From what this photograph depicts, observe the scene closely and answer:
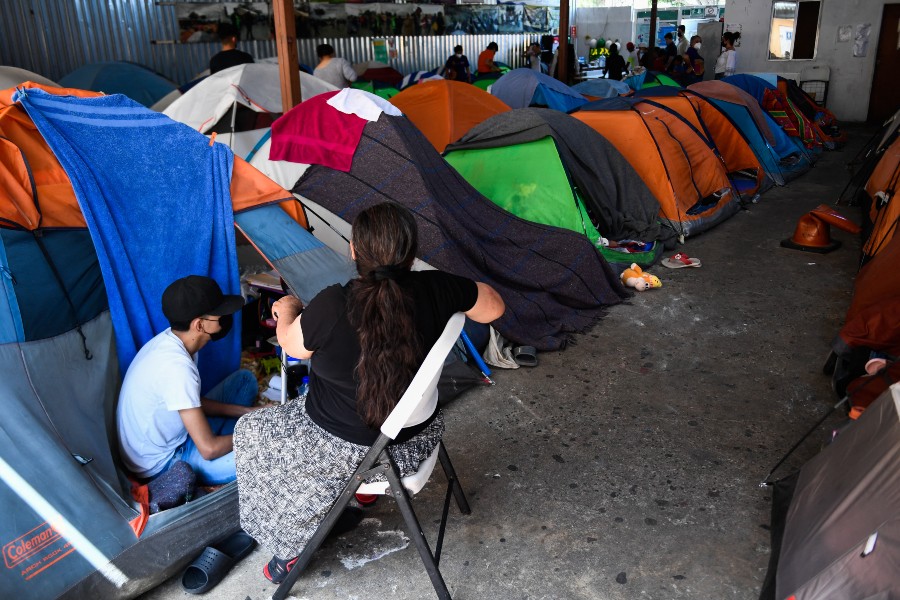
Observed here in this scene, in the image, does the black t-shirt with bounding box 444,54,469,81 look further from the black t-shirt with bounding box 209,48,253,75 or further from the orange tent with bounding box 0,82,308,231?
the orange tent with bounding box 0,82,308,231

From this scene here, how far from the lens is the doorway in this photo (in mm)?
12820

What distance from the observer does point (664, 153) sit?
635cm

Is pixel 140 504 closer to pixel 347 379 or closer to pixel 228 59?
pixel 347 379

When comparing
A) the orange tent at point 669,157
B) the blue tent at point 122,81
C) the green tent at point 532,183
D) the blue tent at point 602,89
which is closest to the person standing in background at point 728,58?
the blue tent at point 602,89

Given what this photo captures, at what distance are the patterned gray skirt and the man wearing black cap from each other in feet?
0.84

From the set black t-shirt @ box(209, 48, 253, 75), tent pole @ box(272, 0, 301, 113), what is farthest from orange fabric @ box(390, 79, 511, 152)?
tent pole @ box(272, 0, 301, 113)

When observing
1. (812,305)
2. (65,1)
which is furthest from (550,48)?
(812,305)

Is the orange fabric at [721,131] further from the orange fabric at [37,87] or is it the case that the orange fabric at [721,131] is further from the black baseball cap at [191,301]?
the black baseball cap at [191,301]

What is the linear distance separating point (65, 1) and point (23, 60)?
95 cm

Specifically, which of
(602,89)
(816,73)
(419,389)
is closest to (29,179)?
(419,389)

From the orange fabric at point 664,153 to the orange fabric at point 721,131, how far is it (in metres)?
0.57

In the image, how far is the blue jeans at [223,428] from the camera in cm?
262

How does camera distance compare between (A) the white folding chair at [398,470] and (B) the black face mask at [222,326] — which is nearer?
(A) the white folding chair at [398,470]

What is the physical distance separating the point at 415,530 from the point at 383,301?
734mm
